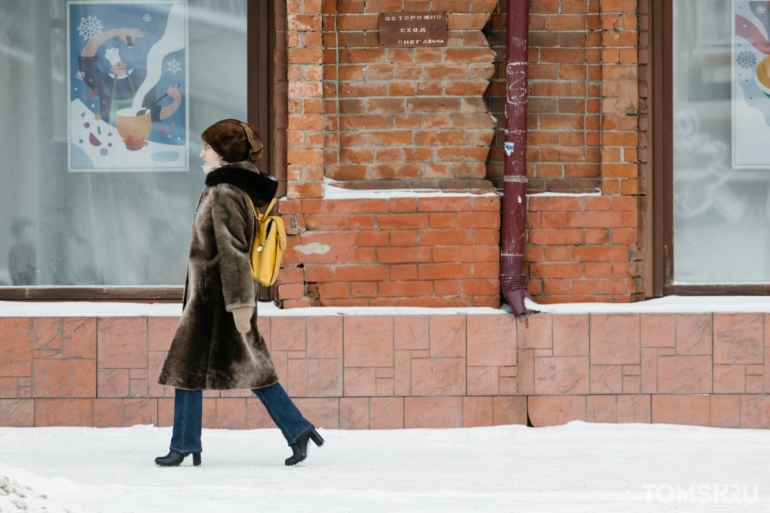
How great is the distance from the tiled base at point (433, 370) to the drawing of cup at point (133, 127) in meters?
1.13

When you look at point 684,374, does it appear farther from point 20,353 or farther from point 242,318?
point 20,353

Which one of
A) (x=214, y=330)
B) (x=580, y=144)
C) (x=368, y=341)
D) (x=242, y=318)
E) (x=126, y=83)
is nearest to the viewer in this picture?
(x=242, y=318)

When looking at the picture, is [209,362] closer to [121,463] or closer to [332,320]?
[121,463]

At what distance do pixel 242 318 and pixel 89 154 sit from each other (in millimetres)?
2230

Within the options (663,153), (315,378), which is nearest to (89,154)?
(315,378)

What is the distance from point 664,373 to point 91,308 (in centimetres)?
336

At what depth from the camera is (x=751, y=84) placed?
6.36m

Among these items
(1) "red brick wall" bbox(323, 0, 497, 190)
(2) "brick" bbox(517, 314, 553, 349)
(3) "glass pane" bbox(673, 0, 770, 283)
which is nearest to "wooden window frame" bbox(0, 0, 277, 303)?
(1) "red brick wall" bbox(323, 0, 497, 190)

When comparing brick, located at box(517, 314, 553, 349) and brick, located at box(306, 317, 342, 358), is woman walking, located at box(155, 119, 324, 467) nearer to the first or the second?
brick, located at box(306, 317, 342, 358)

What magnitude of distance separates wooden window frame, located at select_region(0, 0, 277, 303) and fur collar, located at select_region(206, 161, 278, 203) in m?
1.35

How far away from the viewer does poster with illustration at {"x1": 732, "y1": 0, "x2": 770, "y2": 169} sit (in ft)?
20.8

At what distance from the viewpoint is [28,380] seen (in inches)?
235

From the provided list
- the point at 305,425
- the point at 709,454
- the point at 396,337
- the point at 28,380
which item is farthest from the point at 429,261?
the point at 28,380

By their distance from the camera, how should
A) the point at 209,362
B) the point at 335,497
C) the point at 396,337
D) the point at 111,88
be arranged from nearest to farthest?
the point at 335,497 → the point at 209,362 → the point at 396,337 → the point at 111,88
